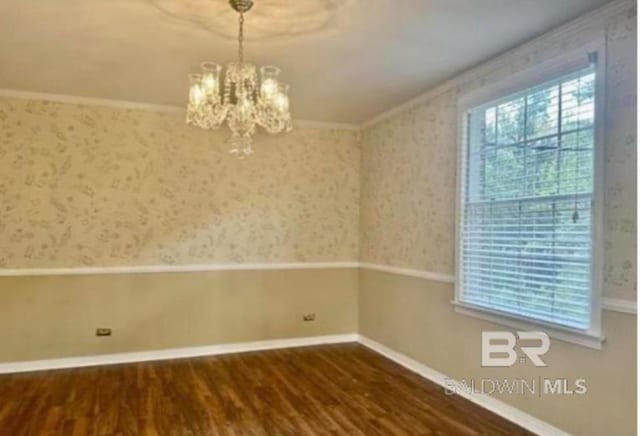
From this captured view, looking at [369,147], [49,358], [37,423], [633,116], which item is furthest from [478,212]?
[49,358]

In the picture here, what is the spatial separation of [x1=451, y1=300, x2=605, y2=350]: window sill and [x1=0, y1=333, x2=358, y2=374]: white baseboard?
194 cm

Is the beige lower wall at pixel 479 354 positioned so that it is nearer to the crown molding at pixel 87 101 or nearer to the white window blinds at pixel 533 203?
the white window blinds at pixel 533 203

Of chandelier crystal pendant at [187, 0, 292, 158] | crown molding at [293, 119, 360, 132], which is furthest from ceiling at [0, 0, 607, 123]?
crown molding at [293, 119, 360, 132]

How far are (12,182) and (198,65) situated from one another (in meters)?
2.13

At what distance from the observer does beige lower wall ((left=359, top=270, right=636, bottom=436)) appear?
8.07ft

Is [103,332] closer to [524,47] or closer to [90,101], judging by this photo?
[90,101]

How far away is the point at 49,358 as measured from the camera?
13.8 feet

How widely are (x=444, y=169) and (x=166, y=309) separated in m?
2.95

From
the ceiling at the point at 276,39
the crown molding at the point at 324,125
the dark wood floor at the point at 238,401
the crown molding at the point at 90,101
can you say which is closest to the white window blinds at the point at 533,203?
the ceiling at the point at 276,39

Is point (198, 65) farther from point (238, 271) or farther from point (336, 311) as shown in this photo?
point (336, 311)

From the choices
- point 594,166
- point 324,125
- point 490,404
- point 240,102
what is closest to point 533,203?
point 594,166

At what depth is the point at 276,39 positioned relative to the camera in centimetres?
298

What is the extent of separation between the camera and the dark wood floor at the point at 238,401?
3002 mm

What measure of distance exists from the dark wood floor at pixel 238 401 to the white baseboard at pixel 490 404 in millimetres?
62
